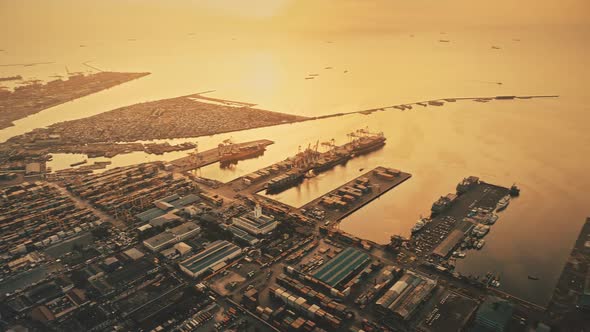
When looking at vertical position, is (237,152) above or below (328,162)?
below

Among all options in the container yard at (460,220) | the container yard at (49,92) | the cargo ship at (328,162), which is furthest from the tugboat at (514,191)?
the container yard at (49,92)

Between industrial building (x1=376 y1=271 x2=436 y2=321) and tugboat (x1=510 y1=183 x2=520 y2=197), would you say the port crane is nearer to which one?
industrial building (x1=376 y1=271 x2=436 y2=321)

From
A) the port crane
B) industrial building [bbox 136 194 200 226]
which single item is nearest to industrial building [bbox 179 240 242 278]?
industrial building [bbox 136 194 200 226]

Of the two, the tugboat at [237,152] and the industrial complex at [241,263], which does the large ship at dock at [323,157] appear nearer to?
the industrial complex at [241,263]

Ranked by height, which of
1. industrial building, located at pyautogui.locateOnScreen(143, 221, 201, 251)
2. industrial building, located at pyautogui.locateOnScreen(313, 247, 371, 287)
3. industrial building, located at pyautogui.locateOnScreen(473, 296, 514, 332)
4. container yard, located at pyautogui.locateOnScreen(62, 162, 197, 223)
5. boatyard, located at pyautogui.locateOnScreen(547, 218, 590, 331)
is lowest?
container yard, located at pyautogui.locateOnScreen(62, 162, 197, 223)

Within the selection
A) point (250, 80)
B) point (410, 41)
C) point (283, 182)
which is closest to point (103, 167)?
point (283, 182)

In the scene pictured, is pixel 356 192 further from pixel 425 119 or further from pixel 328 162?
pixel 425 119

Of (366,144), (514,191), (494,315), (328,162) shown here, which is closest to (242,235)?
(494,315)
